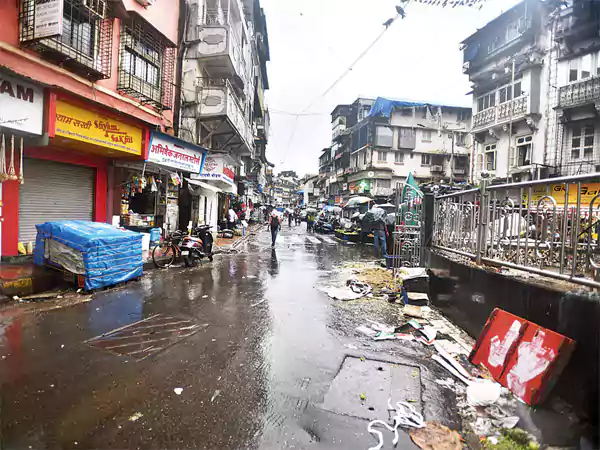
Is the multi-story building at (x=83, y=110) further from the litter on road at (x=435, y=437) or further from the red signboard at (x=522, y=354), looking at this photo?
the red signboard at (x=522, y=354)

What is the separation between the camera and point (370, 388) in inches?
135

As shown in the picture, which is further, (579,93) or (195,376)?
(579,93)

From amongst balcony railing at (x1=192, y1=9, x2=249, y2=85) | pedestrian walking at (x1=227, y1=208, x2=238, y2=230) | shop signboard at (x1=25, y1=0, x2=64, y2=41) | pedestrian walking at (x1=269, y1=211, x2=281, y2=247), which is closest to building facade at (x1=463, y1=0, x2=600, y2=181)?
pedestrian walking at (x1=269, y1=211, x2=281, y2=247)

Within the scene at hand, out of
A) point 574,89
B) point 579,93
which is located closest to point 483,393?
point 579,93

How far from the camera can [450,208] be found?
6.15 metres

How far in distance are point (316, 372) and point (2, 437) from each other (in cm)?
278

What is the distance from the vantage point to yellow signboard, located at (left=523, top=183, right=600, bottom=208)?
9.85ft

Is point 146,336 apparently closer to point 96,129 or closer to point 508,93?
point 96,129

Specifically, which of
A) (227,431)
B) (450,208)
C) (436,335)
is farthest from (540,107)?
(227,431)

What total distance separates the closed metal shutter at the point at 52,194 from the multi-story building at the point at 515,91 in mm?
18427

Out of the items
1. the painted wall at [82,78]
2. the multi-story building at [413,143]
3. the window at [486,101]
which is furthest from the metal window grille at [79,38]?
the multi-story building at [413,143]

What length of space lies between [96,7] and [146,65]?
9.46 feet

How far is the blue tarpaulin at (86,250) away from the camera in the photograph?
6574 mm

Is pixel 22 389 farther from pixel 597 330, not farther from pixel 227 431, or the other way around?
pixel 597 330
